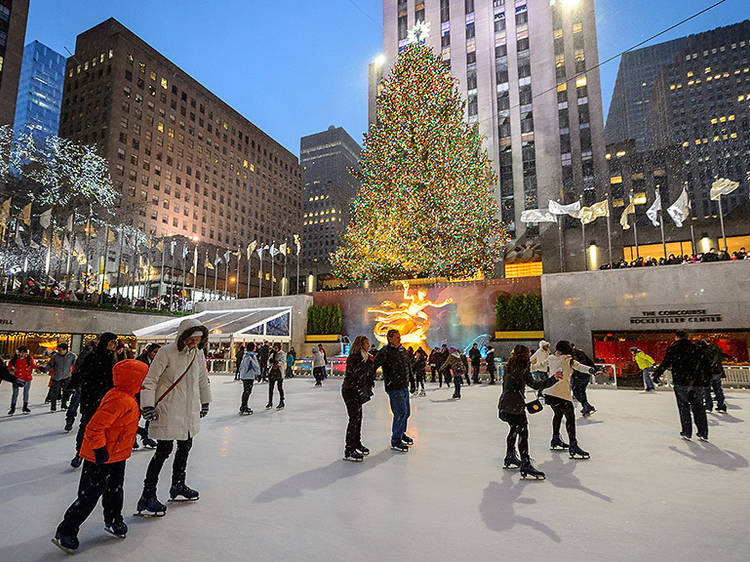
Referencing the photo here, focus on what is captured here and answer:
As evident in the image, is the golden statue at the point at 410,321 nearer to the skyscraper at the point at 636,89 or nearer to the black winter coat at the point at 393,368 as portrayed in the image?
the black winter coat at the point at 393,368

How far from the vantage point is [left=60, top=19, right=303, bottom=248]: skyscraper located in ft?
218

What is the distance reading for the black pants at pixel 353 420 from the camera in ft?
18.9

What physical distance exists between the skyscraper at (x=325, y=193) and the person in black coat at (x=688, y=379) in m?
95.5

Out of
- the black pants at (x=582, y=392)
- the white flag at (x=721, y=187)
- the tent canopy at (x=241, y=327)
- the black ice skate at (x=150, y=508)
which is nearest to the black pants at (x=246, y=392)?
the black ice skate at (x=150, y=508)

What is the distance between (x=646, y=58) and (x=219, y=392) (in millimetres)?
178376

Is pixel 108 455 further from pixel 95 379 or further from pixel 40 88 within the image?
pixel 40 88

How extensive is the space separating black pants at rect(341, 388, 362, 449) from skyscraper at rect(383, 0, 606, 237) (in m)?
38.6

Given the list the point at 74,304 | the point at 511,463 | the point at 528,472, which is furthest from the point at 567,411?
the point at 74,304

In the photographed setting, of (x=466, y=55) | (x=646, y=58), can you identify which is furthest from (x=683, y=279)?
(x=646, y=58)

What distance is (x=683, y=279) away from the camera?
736 inches

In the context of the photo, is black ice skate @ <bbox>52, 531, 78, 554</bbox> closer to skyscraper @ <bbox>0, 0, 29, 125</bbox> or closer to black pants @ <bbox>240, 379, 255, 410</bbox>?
black pants @ <bbox>240, 379, 255, 410</bbox>

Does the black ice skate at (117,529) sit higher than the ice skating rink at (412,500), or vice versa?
the black ice skate at (117,529)

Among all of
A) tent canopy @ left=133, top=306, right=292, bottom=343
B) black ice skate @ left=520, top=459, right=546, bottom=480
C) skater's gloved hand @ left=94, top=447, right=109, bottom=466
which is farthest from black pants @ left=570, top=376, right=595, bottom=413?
tent canopy @ left=133, top=306, right=292, bottom=343

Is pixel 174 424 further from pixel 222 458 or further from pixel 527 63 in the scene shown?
pixel 527 63
